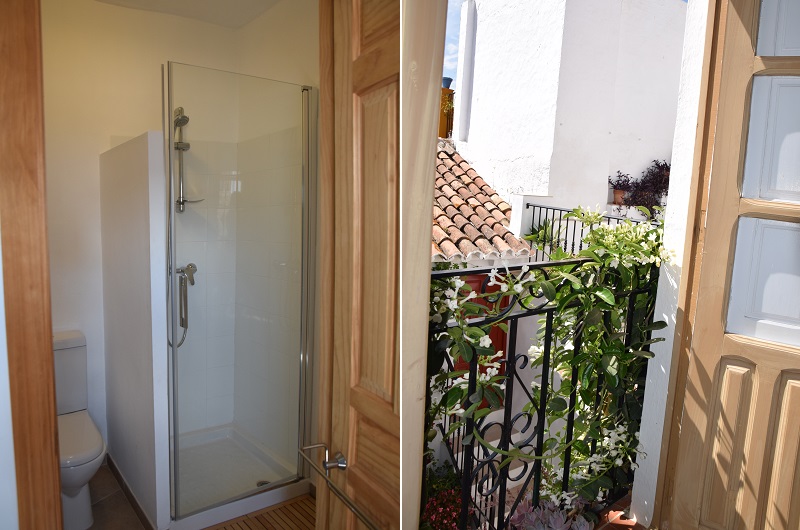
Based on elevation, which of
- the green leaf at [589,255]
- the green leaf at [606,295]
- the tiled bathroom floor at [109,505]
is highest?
the green leaf at [589,255]

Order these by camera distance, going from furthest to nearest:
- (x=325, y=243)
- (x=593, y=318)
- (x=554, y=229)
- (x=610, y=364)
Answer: (x=554, y=229) → (x=610, y=364) → (x=593, y=318) → (x=325, y=243)

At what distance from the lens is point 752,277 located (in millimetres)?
1419

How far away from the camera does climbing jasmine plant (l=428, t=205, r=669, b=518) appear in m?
1.40

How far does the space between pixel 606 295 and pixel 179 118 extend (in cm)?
126

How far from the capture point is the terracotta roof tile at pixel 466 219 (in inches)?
43.1

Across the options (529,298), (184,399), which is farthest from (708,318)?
(184,399)

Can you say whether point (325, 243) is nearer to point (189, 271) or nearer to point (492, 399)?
point (189, 271)

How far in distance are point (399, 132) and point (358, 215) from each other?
0.36 ft

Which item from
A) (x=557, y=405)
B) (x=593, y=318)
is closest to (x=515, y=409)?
(x=557, y=405)

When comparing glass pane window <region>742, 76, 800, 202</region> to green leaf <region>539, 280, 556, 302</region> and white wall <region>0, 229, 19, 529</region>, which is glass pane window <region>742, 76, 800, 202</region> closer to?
green leaf <region>539, 280, 556, 302</region>

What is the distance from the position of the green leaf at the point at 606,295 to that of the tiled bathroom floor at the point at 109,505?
124 centimetres

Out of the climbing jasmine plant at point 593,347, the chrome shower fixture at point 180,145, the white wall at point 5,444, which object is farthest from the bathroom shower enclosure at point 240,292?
the climbing jasmine plant at point 593,347

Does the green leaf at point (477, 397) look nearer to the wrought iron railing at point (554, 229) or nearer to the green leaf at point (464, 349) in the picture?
the green leaf at point (464, 349)

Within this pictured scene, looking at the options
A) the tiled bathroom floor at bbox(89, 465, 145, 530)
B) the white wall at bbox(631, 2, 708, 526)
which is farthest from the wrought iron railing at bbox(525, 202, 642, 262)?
the tiled bathroom floor at bbox(89, 465, 145, 530)
